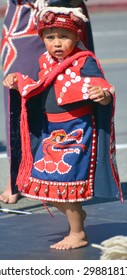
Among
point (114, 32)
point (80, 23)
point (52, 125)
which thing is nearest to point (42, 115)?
point (52, 125)

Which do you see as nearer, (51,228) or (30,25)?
(51,228)

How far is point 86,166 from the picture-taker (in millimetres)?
6148

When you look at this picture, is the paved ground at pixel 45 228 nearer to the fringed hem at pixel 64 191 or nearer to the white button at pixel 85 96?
the fringed hem at pixel 64 191

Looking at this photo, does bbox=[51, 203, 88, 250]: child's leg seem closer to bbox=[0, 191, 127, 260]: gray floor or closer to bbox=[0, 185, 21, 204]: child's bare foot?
bbox=[0, 191, 127, 260]: gray floor

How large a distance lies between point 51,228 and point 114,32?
479 inches

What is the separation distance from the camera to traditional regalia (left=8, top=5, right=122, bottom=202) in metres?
6.09

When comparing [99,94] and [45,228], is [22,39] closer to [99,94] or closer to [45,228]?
[45,228]

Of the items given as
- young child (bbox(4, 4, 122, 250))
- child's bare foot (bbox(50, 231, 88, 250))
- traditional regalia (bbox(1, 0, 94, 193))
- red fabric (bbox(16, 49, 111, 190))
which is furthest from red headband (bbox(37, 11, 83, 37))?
traditional regalia (bbox(1, 0, 94, 193))

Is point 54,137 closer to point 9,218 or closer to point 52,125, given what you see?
point 52,125

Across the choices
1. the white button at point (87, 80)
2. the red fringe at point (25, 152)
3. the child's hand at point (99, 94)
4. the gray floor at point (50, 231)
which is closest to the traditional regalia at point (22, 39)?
the gray floor at point (50, 231)

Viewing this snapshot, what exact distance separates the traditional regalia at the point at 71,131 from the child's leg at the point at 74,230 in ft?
0.32

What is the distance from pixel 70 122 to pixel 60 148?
16 centimetres

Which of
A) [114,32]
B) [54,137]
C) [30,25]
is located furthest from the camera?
[114,32]

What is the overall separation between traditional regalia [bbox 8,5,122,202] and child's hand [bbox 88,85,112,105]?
6 cm
